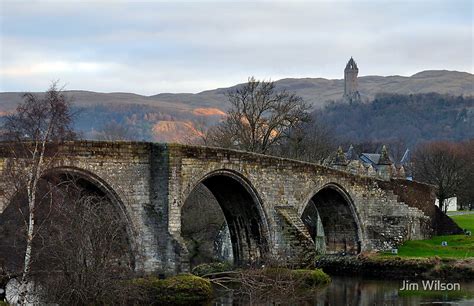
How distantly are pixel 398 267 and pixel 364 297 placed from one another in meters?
6.65

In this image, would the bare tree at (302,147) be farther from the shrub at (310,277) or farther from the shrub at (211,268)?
the shrub at (310,277)

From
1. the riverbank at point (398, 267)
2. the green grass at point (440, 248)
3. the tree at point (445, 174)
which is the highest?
the tree at point (445, 174)

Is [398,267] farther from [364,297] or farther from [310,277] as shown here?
[364,297]

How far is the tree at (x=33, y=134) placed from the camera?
2466cm

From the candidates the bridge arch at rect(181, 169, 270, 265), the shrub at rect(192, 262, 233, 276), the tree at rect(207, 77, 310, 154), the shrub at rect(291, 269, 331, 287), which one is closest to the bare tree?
the tree at rect(207, 77, 310, 154)

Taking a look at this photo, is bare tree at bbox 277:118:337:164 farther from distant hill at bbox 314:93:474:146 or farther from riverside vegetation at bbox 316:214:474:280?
distant hill at bbox 314:93:474:146

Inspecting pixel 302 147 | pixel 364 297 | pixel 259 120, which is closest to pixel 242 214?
pixel 364 297

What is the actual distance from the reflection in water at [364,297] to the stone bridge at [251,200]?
235 cm

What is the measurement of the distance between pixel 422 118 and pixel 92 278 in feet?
543

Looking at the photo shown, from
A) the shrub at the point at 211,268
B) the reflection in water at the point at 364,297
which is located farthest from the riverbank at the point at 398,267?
the shrub at the point at 211,268

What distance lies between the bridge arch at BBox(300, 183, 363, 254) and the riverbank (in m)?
2.60

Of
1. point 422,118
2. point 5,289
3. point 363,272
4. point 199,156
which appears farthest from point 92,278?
point 422,118

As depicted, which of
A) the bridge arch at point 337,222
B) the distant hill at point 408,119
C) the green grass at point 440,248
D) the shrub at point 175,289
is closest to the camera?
the shrub at point 175,289

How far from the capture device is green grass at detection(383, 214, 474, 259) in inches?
1507
